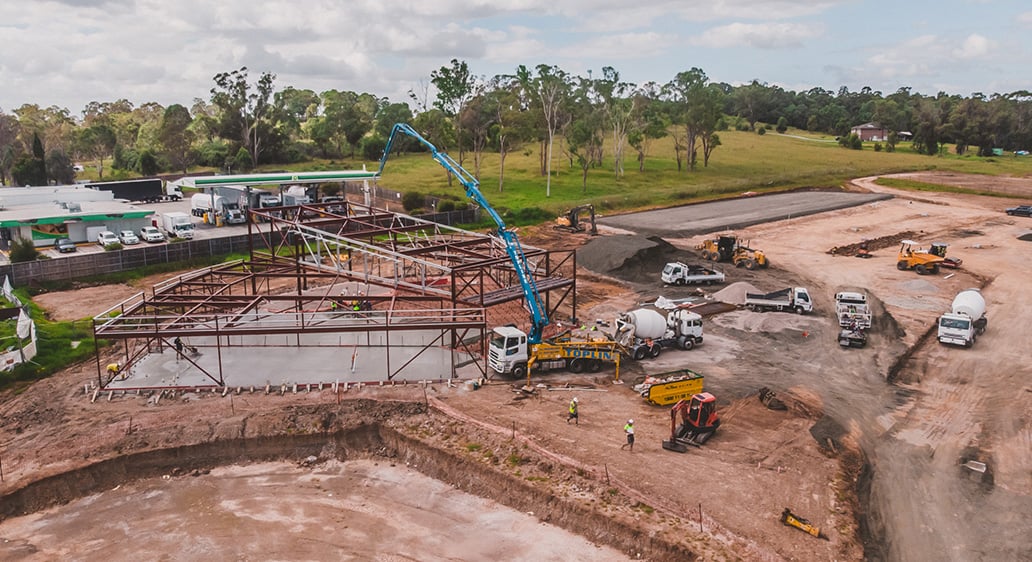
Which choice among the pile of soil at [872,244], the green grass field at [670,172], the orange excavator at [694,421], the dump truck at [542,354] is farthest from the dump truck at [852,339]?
the green grass field at [670,172]

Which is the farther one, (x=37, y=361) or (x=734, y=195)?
(x=734, y=195)

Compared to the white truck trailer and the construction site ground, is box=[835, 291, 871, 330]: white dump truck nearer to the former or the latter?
the construction site ground

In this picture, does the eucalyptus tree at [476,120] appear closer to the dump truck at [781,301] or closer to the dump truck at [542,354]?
the dump truck at [781,301]

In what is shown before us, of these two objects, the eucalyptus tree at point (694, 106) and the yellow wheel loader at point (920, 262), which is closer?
the yellow wheel loader at point (920, 262)

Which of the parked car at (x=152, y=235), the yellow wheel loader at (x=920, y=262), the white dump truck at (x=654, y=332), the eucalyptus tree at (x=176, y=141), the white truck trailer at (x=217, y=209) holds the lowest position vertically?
A: the white dump truck at (x=654, y=332)

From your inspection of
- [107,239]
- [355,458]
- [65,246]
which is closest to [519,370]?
[355,458]

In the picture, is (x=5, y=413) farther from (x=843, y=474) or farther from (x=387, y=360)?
(x=843, y=474)

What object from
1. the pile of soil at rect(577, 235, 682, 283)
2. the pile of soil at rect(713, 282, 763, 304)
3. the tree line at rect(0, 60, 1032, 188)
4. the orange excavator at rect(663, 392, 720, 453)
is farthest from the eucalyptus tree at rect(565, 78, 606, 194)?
the orange excavator at rect(663, 392, 720, 453)

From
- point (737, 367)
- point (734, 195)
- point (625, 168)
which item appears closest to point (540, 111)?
point (625, 168)
